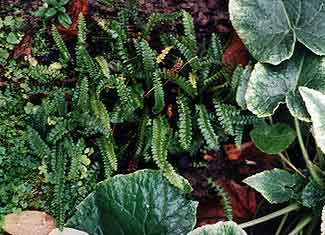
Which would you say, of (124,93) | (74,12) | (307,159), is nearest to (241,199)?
(307,159)

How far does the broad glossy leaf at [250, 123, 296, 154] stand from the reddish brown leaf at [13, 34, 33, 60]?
115 cm

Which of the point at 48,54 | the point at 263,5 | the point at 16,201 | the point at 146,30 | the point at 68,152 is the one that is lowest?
the point at 16,201

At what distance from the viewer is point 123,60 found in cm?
321

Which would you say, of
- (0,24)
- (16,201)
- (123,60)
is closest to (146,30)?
(123,60)

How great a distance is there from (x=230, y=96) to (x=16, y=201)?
111 centimetres

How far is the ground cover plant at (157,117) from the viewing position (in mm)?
2945

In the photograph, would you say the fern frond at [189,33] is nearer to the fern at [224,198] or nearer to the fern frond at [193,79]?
the fern frond at [193,79]

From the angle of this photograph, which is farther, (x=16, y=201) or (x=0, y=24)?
(x=0, y=24)

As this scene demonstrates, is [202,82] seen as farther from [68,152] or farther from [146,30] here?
[68,152]

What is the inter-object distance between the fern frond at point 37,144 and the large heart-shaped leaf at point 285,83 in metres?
0.94

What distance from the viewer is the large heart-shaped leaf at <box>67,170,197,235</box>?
9.33 ft

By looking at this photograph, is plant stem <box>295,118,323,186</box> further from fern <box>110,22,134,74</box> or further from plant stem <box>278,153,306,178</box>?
fern <box>110,22,134,74</box>

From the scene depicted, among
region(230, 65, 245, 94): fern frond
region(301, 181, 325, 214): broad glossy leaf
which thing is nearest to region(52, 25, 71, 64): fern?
region(230, 65, 245, 94): fern frond

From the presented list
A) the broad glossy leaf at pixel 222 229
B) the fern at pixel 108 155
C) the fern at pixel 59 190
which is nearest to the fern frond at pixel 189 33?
the fern at pixel 108 155
